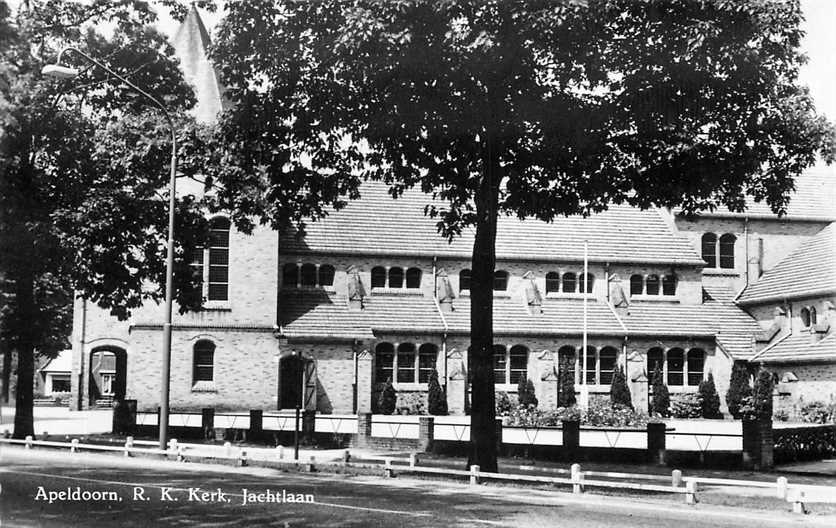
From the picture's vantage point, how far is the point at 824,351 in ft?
130

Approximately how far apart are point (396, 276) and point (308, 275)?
4.41 m

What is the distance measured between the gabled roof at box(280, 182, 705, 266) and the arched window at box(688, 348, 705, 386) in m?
4.89

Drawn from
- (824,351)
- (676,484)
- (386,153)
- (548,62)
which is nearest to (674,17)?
(548,62)

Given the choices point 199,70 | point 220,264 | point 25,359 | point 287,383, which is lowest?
point 287,383

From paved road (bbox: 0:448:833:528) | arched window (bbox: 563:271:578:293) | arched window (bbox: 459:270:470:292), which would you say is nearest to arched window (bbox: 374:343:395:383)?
arched window (bbox: 459:270:470:292)

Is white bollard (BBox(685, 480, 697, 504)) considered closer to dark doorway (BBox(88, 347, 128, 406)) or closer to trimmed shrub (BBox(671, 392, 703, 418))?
trimmed shrub (BBox(671, 392, 703, 418))

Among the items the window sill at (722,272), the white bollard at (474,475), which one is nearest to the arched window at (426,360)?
the window sill at (722,272)

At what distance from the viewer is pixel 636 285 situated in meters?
48.3

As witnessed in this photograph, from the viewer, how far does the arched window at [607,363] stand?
45.3m

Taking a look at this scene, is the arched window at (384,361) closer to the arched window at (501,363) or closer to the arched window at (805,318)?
the arched window at (501,363)

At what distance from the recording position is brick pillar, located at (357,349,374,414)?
41906 mm

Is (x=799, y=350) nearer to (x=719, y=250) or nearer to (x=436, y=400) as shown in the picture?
(x=719, y=250)

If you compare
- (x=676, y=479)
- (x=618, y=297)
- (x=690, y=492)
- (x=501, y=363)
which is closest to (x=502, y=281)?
(x=501, y=363)

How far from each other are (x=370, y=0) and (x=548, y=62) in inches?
154
